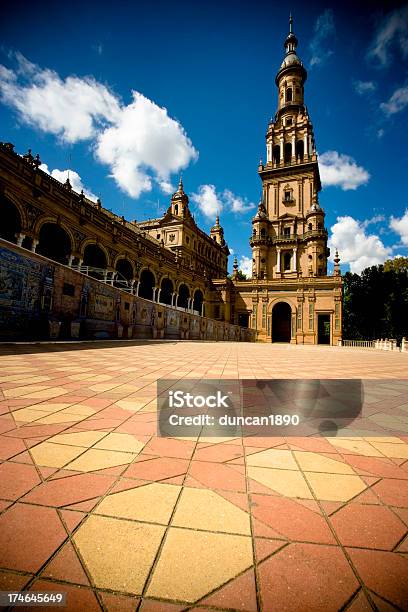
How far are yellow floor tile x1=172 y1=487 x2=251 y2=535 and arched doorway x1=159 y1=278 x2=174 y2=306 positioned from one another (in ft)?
89.6

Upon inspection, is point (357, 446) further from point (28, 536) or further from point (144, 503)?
point (28, 536)

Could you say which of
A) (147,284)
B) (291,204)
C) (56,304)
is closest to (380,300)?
(291,204)

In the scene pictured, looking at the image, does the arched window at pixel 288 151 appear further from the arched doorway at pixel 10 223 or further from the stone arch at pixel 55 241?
the arched doorway at pixel 10 223

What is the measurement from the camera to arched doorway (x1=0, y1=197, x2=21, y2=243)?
14836 mm

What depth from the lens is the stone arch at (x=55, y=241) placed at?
55.2 ft

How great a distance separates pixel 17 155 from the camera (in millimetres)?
14242

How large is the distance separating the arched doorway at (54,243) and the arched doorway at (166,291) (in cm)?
1135

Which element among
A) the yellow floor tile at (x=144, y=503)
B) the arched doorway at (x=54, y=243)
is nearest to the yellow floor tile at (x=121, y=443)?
the yellow floor tile at (x=144, y=503)

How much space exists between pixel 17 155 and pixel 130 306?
999 cm

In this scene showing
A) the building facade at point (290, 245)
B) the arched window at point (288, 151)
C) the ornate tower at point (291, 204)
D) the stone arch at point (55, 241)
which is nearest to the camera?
the stone arch at point (55, 241)

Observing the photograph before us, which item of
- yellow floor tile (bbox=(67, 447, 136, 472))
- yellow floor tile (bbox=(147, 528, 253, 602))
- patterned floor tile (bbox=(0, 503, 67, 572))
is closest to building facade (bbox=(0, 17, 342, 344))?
yellow floor tile (bbox=(67, 447, 136, 472))

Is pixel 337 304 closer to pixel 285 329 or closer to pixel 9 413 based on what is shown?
pixel 285 329

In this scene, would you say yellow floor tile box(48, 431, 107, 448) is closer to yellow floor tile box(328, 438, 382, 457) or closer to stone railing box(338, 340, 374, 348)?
yellow floor tile box(328, 438, 382, 457)

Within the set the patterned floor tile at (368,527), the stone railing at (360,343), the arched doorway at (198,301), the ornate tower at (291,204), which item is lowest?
the stone railing at (360,343)
